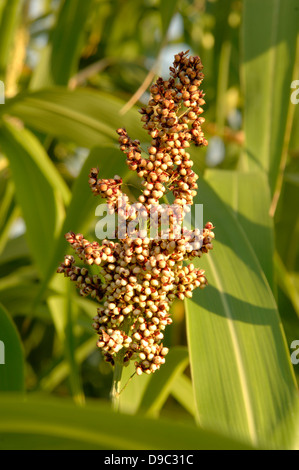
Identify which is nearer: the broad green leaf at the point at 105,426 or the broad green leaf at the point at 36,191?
the broad green leaf at the point at 105,426

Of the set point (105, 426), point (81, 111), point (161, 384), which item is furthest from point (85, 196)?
point (105, 426)

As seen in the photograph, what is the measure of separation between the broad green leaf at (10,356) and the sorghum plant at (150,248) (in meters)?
0.24

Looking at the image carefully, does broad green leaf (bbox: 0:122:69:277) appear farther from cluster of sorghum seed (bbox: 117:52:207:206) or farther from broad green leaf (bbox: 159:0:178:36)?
cluster of sorghum seed (bbox: 117:52:207:206)

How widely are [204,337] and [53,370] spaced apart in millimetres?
743

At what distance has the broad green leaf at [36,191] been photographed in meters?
0.97

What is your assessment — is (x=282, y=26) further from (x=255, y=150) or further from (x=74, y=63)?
(x=74, y=63)

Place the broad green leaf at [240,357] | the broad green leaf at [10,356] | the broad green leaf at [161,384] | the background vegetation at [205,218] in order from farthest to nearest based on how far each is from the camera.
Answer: the broad green leaf at [161,384] → the broad green leaf at [10,356] → the broad green leaf at [240,357] → the background vegetation at [205,218]

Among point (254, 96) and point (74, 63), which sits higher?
point (74, 63)

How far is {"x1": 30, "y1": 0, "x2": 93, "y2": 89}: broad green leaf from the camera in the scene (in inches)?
46.0

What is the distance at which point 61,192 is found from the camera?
1009 mm

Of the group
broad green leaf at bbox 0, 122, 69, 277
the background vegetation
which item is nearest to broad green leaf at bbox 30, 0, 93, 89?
the background vegetation

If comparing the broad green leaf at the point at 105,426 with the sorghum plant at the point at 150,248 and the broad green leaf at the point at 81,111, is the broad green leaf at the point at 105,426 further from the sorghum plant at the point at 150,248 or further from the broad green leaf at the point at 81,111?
the broad green leaf at the point at 81,111

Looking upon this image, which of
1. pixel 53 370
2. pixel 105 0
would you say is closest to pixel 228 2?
pixel 105 0

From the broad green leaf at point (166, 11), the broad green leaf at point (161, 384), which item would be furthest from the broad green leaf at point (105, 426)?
the broad green leaf at point (166, 11)
